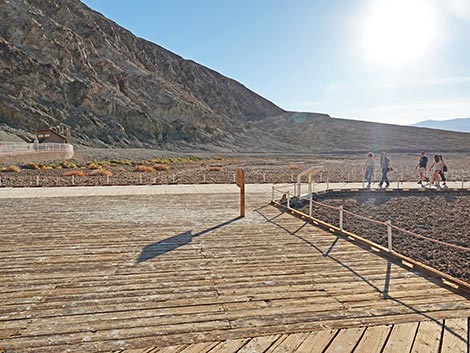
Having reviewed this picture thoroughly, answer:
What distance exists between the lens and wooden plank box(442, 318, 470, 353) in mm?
3271

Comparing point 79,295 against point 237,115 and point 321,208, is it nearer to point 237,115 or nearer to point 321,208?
point 321,208

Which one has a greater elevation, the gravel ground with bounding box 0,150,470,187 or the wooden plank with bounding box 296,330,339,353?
the wooden plank with bounding box 296,330,339,353

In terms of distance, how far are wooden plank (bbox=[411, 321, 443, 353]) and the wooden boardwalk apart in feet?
0.05

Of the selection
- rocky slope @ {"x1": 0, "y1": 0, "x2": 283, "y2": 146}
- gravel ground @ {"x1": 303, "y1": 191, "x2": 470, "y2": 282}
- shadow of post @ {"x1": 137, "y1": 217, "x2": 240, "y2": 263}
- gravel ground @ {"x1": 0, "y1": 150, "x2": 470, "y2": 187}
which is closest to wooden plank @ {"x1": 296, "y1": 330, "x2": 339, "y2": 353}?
shadow of post @ {"x1": 137, "y1": 217, "x2": 240, "y2": 263}

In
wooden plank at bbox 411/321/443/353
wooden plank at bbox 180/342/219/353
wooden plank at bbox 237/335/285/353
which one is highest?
wooden plank at bbox 411/321/443/353

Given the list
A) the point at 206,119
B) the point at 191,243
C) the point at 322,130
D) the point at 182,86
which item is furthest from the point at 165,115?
the point at 191,243

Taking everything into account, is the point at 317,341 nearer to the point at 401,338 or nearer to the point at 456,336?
the point at 401,338

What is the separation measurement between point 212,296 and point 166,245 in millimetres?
2548

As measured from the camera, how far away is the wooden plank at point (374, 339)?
3.28 meters

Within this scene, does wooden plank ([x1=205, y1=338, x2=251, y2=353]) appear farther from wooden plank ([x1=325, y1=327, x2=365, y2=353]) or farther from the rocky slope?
the rocky slope

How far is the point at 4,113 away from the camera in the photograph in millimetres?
57469

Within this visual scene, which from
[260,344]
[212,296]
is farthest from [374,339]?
[212,296]

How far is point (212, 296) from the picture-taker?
439cm

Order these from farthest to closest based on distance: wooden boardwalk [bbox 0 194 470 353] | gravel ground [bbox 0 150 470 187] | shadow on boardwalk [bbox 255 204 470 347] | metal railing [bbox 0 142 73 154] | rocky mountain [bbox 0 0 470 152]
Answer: rocky mountain [bbox 0 0 470 152] → metal railing [bbox 0 142 73 154] → gravel ground [bbox 0 150 470 187] → shadow on boardwalk [bbox 255 204 470 347] → wooden boardwalk [bbox 0 194 470 353]
